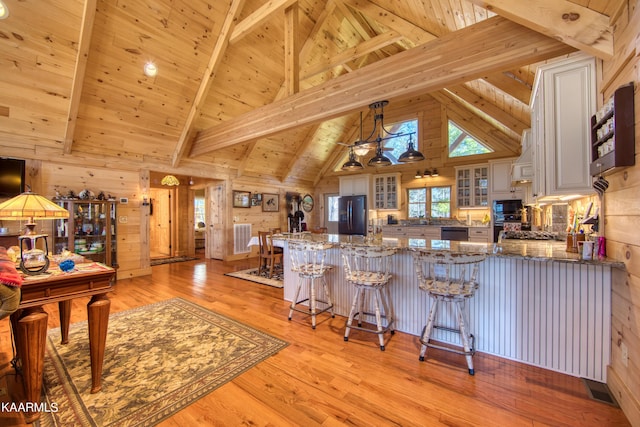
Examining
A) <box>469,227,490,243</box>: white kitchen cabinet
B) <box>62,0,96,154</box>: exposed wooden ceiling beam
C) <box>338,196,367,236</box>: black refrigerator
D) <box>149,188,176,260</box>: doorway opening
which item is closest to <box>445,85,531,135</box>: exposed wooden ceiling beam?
<box>469,227,490,243</box>: white kitchen cabinet

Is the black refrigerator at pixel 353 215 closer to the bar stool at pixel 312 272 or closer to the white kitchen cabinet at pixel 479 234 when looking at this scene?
the white kitchen cabinet at pixel 479 234

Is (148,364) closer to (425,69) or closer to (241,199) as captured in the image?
(425,69)

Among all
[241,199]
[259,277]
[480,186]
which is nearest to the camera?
[259,277]

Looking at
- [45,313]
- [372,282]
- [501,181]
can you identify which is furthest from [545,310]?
[501,181]

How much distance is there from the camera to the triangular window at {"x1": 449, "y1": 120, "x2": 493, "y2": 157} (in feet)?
21.3

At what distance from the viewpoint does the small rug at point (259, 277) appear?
4.75 metres

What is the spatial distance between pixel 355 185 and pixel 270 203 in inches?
108

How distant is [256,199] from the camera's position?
26.0ft

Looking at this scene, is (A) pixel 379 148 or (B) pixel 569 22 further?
(A) pixel 379 148

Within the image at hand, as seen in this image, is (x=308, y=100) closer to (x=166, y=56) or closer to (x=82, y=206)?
(x=166, y=56)

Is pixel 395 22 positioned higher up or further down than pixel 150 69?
higher up

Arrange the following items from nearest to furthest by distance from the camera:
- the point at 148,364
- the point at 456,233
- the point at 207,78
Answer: the point at 148,364 → the point at 207,78 → the point at 456,233

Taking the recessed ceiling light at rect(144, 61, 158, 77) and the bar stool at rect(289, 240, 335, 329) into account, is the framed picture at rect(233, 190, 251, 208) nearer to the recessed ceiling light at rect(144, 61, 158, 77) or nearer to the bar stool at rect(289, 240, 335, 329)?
the recessed ceiling light at rect(144, 61, 158, 77)

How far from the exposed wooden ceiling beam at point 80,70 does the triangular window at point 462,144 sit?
7.19m
